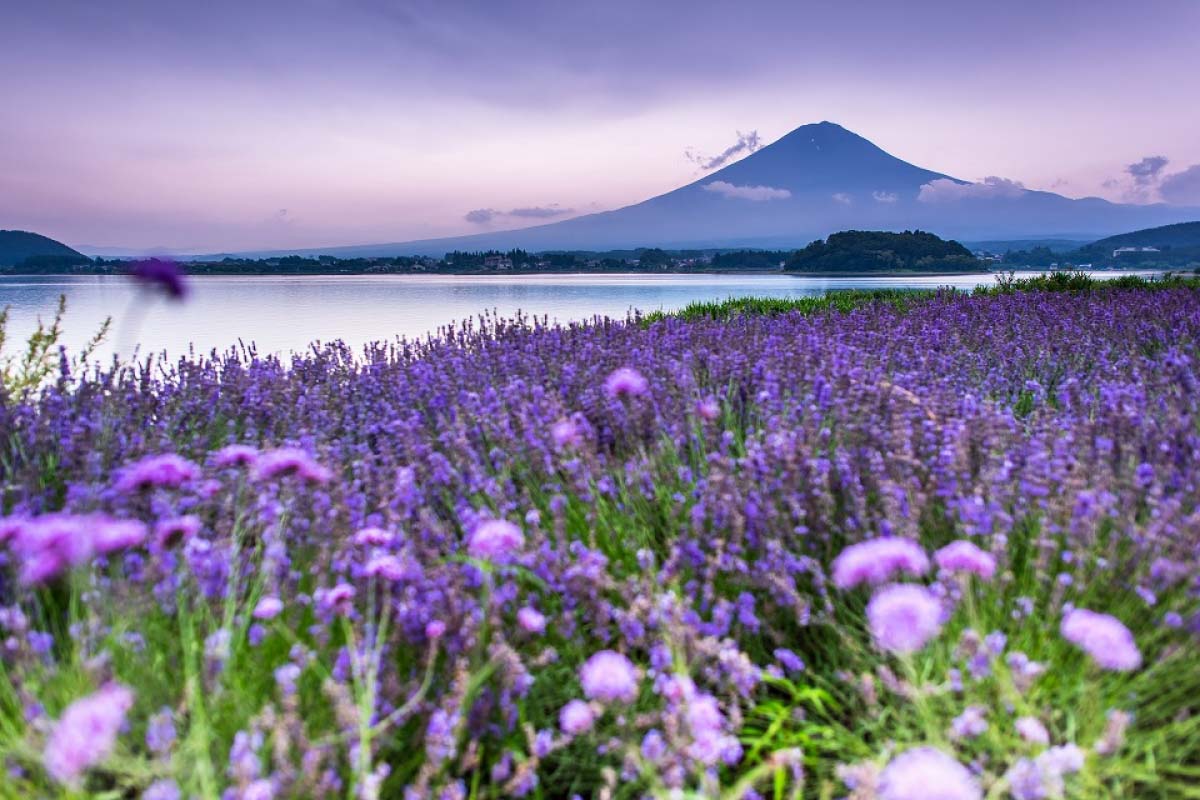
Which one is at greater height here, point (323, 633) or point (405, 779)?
point (323, 633)

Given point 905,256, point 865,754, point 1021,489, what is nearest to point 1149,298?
point 1021,489

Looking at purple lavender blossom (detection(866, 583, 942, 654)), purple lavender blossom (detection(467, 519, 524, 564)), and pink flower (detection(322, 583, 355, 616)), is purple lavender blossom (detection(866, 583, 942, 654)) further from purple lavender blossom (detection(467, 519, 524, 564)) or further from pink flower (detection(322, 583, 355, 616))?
pink flower (detection(322, 583, 355, 616))

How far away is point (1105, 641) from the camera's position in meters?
1.06

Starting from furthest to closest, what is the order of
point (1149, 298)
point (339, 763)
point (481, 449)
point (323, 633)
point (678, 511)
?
point (1149, 298), point (481, 449), point (678, 511), point (323, 633), point (339, 763)

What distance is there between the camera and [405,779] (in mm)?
1386

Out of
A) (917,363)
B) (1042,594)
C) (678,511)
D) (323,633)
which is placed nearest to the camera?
(323,633)

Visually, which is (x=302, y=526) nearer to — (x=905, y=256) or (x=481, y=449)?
(x=481, y=449)

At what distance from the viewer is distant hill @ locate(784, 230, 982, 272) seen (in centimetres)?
4228

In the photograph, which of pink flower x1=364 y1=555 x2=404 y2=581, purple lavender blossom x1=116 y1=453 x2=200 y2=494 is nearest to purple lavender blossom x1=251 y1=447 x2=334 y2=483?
purple lavender blossom x1=116 y1=453 x2=200 y2=494

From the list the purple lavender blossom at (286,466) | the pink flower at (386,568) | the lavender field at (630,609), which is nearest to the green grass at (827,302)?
the lavender field at (630,609)

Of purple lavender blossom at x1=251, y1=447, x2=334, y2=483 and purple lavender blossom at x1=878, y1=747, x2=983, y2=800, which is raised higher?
purple lavender blossom at x1=251, y1=447, x2=334, y2=483

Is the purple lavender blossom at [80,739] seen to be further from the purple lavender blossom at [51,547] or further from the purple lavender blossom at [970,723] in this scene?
the purple lavender blossom at [970,723]

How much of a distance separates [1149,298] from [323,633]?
775 cm

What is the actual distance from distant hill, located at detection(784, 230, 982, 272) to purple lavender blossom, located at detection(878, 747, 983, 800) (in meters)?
45.0
